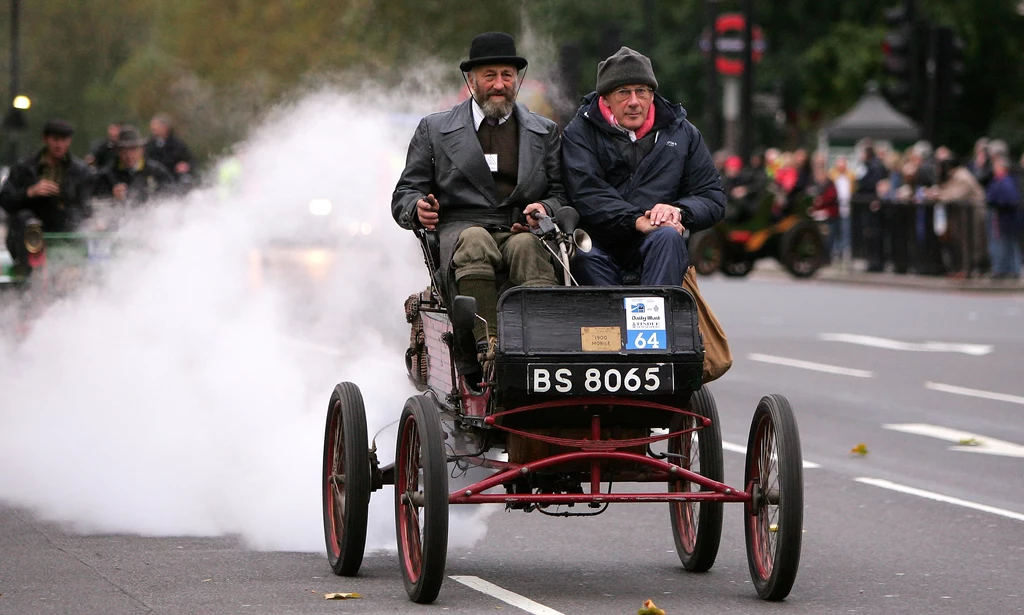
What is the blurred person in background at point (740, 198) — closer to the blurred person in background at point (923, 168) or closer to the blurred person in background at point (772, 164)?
the blurred person in background at point (923, 168)

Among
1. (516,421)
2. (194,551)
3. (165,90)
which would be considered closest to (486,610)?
(516,421)

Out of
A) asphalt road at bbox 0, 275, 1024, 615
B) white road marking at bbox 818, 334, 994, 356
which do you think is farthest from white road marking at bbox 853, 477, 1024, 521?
white road marking at bbox 818, 334, 994, 356

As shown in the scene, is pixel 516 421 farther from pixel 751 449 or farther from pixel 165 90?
pixel 165 90

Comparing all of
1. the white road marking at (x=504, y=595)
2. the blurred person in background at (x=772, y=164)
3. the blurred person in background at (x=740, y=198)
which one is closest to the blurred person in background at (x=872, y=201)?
the blurred person in background at (x=740, y=198)

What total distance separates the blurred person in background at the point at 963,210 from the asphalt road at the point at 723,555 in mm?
12454

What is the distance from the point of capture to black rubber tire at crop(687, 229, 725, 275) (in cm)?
2867

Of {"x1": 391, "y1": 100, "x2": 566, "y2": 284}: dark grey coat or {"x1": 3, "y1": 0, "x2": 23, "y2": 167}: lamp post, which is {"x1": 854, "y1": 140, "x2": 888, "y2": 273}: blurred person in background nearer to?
{"x1": 3, "y1": 0, "x2": 23, "y2": 167}: lamp post

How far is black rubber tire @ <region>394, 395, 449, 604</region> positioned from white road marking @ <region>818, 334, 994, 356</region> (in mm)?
12119

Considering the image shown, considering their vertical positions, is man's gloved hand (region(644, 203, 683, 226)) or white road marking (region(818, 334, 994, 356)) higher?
man's gloved hand (region(644, 203, 683, 226))

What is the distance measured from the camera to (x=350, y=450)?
291 inches

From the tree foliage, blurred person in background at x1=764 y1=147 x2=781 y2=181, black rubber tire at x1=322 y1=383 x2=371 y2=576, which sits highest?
the tree foliage

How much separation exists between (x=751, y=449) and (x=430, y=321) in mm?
1403

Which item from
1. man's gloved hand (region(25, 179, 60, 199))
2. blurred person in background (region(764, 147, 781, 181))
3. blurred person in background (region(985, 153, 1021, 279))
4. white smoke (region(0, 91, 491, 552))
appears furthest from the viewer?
blurred person in background (region(764, 147, 781, 181))

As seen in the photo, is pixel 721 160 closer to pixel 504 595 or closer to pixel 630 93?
pixel 630 93
